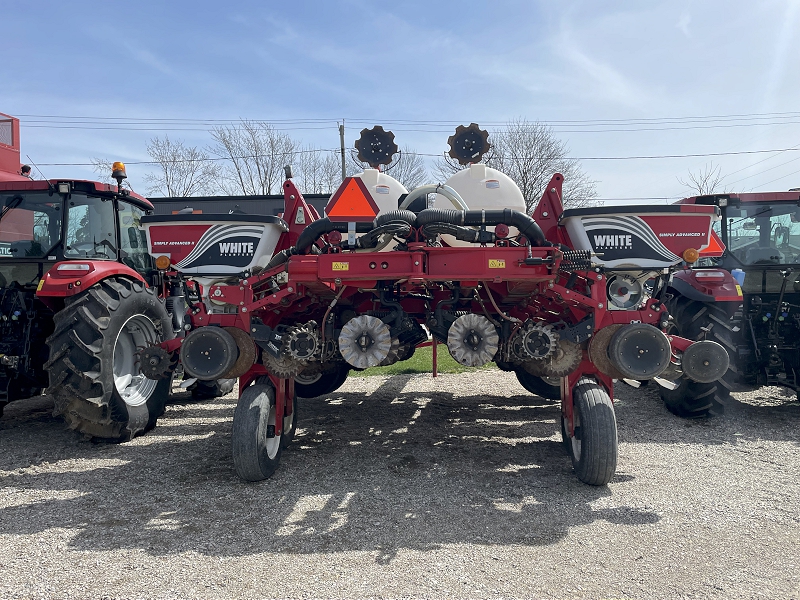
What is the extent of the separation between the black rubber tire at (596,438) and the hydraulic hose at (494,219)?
105 centimetres

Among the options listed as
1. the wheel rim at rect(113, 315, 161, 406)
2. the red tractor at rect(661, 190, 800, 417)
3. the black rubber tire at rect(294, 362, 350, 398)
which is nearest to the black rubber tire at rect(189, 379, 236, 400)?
the black rubber tire at rect(294, 362, 350, 398)

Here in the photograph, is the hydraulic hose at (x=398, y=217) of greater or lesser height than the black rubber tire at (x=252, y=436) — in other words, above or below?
above

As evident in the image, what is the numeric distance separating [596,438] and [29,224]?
506 cm

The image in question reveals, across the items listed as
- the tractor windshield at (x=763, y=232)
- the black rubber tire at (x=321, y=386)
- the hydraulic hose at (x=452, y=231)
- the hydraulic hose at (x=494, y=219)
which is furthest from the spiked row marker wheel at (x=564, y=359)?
the tractor windshield at (x=763, y=232)

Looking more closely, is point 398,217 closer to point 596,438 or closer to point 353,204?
point 353,204

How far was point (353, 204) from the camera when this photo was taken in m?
4.61

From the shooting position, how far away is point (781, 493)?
12.1 feet

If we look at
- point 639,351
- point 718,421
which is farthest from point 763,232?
point 639,351

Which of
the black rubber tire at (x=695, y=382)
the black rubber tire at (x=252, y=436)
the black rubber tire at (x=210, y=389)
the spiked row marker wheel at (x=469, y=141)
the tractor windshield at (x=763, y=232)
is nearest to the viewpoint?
the black rubber tire at (x=252, y=436)

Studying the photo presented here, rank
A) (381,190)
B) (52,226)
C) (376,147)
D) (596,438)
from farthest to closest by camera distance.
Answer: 1. (52,226)
2. (376,147)
3. (381,190)
4. (596,438)

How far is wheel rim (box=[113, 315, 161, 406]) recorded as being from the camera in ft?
16.9

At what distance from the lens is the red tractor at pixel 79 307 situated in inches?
179

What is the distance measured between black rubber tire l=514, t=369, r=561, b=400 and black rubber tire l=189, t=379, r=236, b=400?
3117mm

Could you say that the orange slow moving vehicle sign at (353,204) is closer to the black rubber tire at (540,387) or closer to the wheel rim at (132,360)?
the wheel rim at (132,360)
